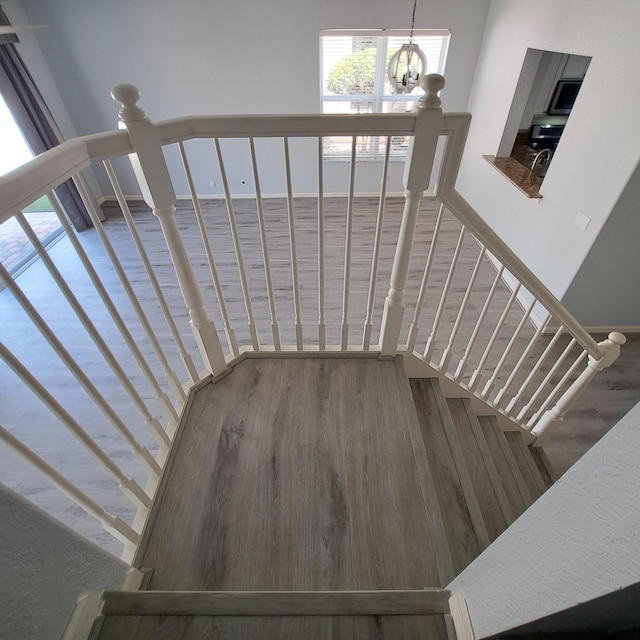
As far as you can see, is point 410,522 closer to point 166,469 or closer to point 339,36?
point 166,469

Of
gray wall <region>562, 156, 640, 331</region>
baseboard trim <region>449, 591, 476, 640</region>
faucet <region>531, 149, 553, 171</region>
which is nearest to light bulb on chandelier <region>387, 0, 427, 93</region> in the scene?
faucet <region>531, 149, 553, 171</region>

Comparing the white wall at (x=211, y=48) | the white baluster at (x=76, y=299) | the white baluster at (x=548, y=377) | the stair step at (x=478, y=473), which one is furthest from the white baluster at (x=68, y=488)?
the white wall at (x=211, y=48)

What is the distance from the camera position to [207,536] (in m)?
1.12

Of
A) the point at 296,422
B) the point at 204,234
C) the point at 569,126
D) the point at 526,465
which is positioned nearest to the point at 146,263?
the point at 204,234

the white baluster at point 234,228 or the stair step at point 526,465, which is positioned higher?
the white baluster at point 234,228

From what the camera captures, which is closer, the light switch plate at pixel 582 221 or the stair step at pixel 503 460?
the stair step at pixel 503 460

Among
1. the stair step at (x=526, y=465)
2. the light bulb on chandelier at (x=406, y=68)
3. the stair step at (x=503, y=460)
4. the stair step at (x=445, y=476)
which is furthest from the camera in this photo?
the light bulb on chandelier at (x=406, y=68)

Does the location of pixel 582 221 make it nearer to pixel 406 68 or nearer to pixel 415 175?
pixel 406 68

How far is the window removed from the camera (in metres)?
4.30

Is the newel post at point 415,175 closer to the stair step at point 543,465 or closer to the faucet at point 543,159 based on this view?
the stair step at point 543,465

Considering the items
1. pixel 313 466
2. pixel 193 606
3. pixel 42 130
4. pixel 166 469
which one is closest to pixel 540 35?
pixel 313 466

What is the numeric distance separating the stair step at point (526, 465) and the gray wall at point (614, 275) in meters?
1.48

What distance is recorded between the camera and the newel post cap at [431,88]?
0.99 metres

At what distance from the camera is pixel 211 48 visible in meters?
4.29
